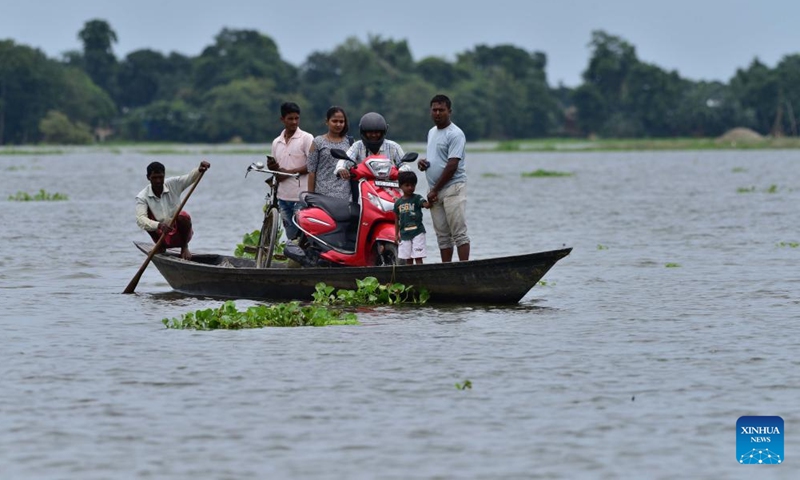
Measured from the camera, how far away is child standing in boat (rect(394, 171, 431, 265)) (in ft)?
41.9

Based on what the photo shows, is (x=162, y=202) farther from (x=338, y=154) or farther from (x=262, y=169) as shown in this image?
(x=338, y=154)

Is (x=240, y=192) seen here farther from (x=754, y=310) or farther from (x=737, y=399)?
(x=737, y=399)

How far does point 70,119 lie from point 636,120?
188 ft

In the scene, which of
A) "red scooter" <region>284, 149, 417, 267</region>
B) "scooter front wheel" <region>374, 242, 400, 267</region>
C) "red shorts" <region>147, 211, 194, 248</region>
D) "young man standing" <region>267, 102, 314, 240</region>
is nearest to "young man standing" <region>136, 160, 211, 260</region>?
"red shorts" <region>147, 211, 194, 248</region>

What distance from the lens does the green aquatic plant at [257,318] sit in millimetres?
12047

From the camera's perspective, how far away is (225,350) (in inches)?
432

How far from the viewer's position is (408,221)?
1275 centimetres

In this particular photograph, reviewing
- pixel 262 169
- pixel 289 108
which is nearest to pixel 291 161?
pixel 289 108

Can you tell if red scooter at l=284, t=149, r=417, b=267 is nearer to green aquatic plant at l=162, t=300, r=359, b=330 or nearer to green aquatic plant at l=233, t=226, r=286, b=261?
green aquatic plant at l=233, t=226, r=286, b=261

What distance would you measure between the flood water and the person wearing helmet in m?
1.41

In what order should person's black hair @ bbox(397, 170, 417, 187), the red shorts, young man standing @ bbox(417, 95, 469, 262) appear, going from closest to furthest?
1. person's black hair @ bbox(397, 170, 417, 187)
2. young man standing @ bbox(417, 95, 469, 262)
3. the red shorts

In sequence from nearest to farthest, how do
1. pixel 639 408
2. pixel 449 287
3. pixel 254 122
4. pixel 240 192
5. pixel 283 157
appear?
pixel 639 408 < pixel 449 287 < pixel 283 157 < pixel 240 192 < pixel 254 122

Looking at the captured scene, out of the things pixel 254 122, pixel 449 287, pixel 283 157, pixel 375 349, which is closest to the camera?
pixel 375 349

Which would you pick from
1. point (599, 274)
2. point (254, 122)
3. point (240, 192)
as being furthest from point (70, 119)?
point (599, 274)
